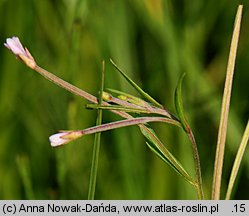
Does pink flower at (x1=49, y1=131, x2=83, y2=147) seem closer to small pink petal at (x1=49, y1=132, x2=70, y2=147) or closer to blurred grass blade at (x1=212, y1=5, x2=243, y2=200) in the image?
small pink petal at (x1=49, y1=132, x2=70, y2=147)

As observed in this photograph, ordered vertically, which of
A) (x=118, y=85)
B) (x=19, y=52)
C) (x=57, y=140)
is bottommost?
(x=57, y=140)

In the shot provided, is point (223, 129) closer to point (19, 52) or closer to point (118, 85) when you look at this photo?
point (19, 52)

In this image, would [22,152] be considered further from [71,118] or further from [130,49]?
[130,49]

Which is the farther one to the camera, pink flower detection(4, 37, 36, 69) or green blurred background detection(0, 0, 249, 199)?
green blurred background detection(0, 0, 249, 199)

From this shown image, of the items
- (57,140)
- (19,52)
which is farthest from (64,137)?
(19,52)

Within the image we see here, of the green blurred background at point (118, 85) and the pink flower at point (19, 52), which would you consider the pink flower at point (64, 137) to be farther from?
the green blurred background at point (118, 85)

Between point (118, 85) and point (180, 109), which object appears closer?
point (180, 109)

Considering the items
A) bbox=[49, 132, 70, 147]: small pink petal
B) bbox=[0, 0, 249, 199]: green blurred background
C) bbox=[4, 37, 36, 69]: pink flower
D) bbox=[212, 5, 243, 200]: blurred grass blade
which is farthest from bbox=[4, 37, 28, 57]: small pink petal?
bbox=[0, 0, 249, 199]: green blurred background

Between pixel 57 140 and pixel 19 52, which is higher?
pixel 19 52
